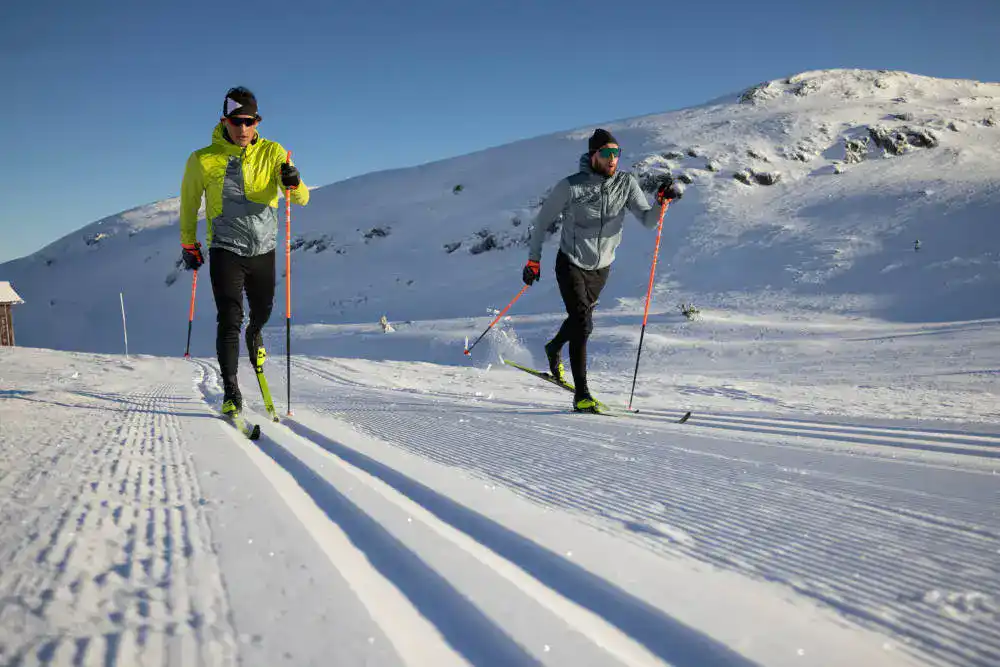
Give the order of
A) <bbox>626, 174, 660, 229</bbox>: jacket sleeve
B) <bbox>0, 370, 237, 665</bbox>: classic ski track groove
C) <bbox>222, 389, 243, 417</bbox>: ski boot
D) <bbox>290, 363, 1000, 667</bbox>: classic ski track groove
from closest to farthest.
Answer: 1. <bbox>0, 370, 237, 665</bbox>: classic ski track groove
2. <bbox>290, 363, 1000, 667</bbox>: classic ski track groove
3. <bbox>222, 389, 243, 417</bbox>: ski boot
4. <bbox>626, 174, 660, 229</bbox>: jacket sleeve

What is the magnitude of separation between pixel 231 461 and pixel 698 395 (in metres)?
4.44

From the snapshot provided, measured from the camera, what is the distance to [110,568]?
3.81 feet

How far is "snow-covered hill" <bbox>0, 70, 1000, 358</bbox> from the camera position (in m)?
15.4

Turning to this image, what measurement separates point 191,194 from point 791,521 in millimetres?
3785

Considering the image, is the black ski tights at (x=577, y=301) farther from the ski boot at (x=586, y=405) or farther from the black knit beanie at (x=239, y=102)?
the black knit beanie at (x=239, y=102)

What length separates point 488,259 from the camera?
2270 cm

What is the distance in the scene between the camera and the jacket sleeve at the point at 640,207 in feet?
14.1

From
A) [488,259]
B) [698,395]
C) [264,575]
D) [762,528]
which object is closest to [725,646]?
[762,528]

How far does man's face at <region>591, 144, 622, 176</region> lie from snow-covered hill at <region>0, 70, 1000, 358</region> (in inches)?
387

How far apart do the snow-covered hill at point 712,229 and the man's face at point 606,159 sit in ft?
32.3

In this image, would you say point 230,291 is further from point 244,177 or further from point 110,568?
point 110,568

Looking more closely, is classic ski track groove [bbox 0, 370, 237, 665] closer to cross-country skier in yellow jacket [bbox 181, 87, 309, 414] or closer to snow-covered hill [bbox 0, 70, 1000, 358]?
cross-country skier in yellow jacket [bbox 181, 87, 309, 414]

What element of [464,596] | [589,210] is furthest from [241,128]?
[464,596]

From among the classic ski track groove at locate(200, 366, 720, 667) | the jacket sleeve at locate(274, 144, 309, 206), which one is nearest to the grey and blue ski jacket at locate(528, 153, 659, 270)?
the jacket sleeve at locate(274, 144, 309, 206)
